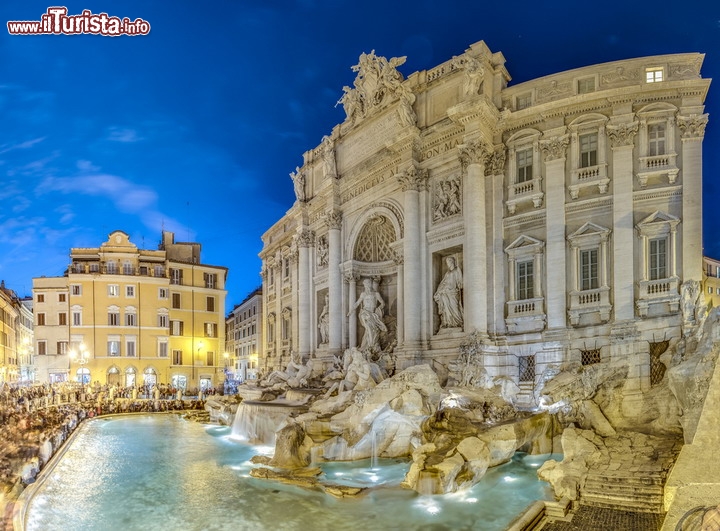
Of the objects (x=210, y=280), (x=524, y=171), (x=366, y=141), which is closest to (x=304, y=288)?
(x=366, y=141)

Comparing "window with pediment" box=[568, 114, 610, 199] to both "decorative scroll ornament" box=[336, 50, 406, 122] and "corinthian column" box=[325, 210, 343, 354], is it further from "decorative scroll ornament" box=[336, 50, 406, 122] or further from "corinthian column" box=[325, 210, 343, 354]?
"corinthian column" box=[325, 210, 343, 354]

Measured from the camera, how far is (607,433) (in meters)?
13.2

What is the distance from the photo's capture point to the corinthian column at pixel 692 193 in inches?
621

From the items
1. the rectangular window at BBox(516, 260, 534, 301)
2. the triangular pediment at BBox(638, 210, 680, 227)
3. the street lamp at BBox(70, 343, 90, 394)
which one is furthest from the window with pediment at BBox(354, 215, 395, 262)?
the street lamp at BBox(70, 343, 90, 394)

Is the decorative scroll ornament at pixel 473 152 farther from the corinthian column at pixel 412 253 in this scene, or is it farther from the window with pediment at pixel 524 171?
the corinthian column at pixel 412 253

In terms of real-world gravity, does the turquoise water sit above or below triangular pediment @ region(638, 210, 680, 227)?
below

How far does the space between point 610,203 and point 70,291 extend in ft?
139

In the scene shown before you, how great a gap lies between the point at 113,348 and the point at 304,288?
933 inches

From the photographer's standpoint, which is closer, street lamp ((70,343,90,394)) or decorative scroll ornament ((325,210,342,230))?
decorative scroll ornament ((325,210,342,230))

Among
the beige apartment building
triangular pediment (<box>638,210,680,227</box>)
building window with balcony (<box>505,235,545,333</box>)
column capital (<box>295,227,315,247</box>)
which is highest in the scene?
column capital (<box>295,227,315,247</box>)

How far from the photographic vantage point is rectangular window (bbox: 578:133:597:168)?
58.7 ft

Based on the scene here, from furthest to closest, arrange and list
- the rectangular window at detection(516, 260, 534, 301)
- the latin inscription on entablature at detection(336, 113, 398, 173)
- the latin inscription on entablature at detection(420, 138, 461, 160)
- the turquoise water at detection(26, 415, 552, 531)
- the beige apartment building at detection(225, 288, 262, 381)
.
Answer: the beige apartment building at detection(225, 288, 262, 381)
the latin inscription on entablature at detection(336, 113, 398, 173)
the latin inscription on entablature at detection(420, 138, 461, 160)
the rectangular window at detection(516, 260, 534, 301)
the turquoise water at detection(26, 415, 552, 531)

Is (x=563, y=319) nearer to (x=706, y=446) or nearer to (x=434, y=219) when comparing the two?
(x=434, y=219)

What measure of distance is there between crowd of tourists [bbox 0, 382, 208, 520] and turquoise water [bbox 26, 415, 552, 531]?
63 centimetres
